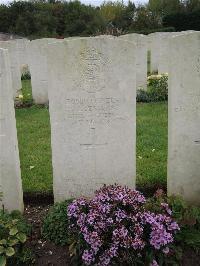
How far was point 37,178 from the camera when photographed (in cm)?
578

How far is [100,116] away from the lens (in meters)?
4.59

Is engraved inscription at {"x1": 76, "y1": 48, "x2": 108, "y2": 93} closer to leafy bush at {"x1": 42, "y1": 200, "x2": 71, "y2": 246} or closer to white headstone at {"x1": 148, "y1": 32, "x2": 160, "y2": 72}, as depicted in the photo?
leafy bush at {"x1": 42, "y1": 200, "x2": 71, "y2": 246}

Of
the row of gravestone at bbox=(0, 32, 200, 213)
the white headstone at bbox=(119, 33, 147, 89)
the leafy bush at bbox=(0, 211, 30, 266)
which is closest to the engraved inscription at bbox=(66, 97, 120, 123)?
the row of gravestone at bbox=(0, 32, 200, 213)

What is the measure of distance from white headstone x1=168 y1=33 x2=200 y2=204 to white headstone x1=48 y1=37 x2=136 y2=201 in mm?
434

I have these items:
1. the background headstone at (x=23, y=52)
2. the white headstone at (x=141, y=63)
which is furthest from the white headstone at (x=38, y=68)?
the background headstone at (x=23, y=52)

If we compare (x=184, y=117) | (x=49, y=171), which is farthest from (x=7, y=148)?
(x=184, y=117)

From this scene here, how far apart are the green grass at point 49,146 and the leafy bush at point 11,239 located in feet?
4.02

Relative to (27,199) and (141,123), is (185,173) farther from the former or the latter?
(141,123)

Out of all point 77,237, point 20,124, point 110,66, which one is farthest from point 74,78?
point 20,124

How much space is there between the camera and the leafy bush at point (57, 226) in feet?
13.7

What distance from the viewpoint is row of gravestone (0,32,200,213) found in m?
4.42

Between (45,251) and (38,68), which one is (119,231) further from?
(38,68)

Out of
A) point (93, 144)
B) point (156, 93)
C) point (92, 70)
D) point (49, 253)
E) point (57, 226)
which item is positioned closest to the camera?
point (49, 253)

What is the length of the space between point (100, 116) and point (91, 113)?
102 mm
